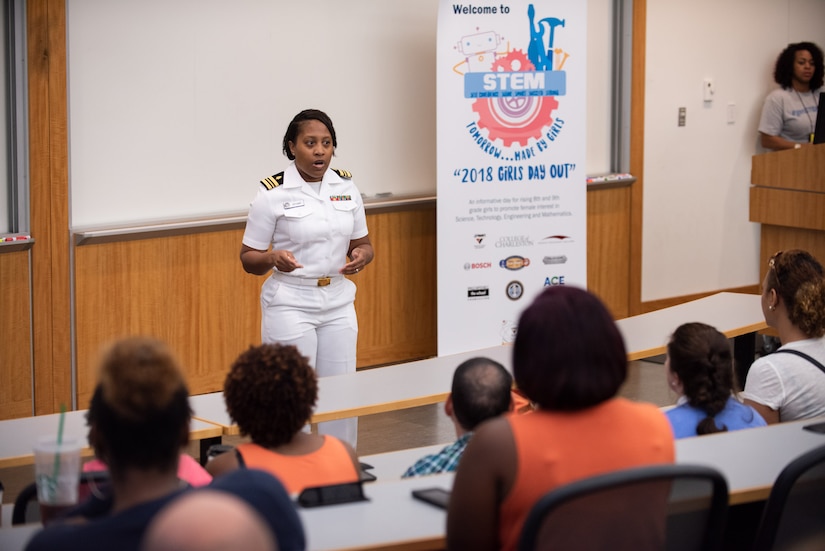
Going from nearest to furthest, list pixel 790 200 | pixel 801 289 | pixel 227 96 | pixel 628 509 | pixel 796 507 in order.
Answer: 1. pixel 628 509
2. pixel 796 507
3. pixel 801 289
4. pixel 227 96
5. pixel 790 200

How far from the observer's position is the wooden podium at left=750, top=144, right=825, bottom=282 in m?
7.13

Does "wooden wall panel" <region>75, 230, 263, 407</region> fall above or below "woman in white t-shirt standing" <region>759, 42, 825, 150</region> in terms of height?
below

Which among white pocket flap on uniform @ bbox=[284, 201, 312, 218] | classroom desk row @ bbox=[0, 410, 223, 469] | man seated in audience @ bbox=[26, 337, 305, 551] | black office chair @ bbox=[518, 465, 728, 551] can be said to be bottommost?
classroom desk row @ bbox=[0, 410, 223, 469]

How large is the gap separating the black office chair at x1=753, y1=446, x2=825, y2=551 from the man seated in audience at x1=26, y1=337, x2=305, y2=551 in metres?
1.13

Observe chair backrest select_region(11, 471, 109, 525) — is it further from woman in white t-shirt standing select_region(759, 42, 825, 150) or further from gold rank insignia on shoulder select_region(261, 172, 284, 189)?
woman in white t-shirt standing select_region(759, 42, 825, 150)

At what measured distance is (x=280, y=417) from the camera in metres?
2.71

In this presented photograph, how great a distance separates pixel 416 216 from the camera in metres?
7.15

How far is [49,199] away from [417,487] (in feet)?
11.8

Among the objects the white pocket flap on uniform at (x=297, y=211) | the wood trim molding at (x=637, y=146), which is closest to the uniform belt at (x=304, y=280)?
the white pocket flap on uniform at (x=297, y=211)

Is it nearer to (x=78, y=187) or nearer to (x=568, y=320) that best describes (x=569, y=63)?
(x=78, y=187)

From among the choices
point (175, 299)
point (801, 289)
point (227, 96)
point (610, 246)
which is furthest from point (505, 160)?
point (801, 289)

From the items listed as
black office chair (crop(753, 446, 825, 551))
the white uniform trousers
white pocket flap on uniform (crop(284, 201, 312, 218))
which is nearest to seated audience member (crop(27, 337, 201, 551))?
black office chair (crop(753, 446, 825, 551))

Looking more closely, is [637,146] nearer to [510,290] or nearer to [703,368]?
[510,290]

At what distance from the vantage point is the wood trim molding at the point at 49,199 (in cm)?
552
